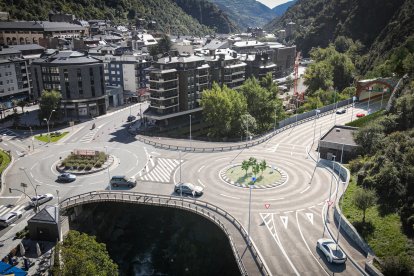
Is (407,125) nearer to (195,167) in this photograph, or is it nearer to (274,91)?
(195,167)

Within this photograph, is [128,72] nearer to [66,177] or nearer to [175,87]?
[175,87]

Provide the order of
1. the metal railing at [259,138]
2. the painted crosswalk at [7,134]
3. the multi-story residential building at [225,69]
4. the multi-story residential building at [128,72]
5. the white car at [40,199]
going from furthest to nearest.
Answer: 1. the multi-story residential building at [128,72]
2. the multi-story residential building at [225,69]
3. the painted crosswalk at [7,134]
4. the metal railing at [259,138]
5. the white car at [40,199]

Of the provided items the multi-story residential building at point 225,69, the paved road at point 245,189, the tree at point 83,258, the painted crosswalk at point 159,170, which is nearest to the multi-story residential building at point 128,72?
the multi-story residential building at point 225,69

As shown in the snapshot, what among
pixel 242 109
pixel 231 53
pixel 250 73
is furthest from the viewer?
pixel 250 73

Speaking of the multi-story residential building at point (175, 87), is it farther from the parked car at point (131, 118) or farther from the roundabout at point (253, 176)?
the roundabout at point (253, 176)

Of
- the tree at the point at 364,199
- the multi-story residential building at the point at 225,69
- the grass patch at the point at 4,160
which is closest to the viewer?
the tree at the point at 364,199

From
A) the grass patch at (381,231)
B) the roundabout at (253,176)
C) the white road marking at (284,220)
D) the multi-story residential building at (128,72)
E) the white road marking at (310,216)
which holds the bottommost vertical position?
the roundabout at (253,176)

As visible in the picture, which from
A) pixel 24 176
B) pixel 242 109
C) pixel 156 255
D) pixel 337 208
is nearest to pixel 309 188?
pixel 337 208
